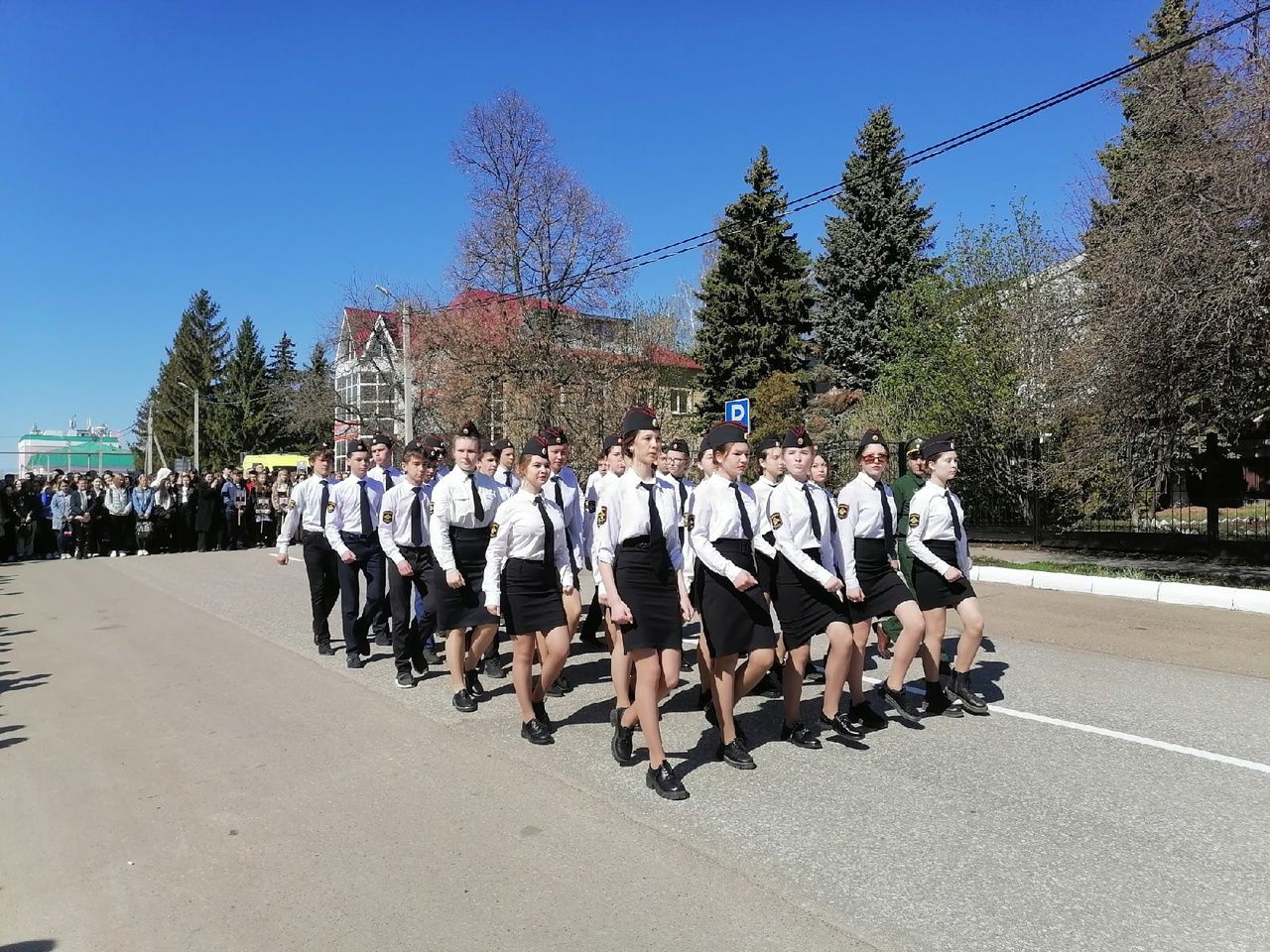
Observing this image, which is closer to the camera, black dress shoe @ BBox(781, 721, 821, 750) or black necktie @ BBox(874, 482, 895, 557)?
black dress shoe @ BBox(781, 721, 821, 750)

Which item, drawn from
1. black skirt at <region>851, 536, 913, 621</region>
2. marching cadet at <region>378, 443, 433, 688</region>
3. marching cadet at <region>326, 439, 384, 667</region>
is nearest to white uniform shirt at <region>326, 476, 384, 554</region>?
marching cadet at <region>326, 439, 384, 667</region>

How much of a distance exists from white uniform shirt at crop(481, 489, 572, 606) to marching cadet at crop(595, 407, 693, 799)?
563 mm

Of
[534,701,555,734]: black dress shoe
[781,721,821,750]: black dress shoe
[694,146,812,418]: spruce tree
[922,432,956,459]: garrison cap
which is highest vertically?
[694,146,812,418]: spruce tree

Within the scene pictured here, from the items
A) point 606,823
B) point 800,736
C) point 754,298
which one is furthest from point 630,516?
point 754,298

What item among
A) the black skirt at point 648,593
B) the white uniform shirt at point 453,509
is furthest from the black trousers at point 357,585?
the black skirt at point 648,593

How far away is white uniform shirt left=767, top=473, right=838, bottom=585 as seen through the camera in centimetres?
517

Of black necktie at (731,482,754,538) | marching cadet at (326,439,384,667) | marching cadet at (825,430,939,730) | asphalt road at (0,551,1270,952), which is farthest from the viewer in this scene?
marching cadet at (326,439,384,667)

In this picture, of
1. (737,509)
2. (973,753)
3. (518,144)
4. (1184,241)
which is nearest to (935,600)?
(973,753)

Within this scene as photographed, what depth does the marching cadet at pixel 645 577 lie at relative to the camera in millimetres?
4656

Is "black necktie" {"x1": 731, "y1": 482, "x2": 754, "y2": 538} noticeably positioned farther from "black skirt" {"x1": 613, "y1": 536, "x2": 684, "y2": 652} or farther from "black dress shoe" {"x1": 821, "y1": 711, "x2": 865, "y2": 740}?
"black dress shoe" {"x1": 821, "y1": 711, "x2": 865, "y2": 740}

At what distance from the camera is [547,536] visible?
5.44m

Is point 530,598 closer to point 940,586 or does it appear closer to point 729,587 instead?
point 729,587

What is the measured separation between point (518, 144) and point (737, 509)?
31847 millimetres

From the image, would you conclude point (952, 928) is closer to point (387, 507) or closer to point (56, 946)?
point (56, 946)
